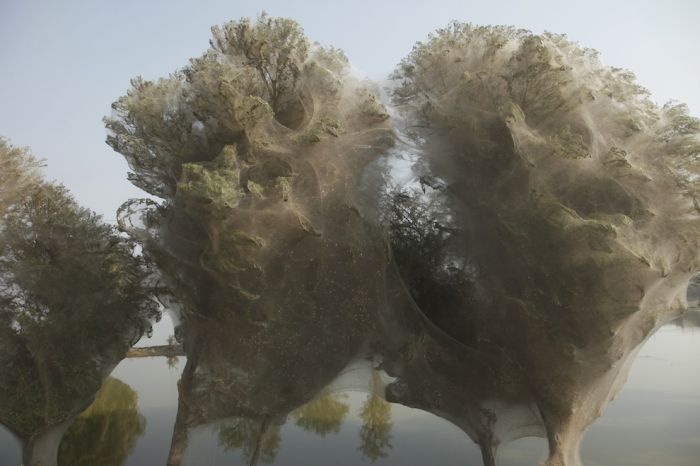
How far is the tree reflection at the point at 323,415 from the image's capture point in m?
10.6

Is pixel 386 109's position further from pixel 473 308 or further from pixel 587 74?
pixel 473 308

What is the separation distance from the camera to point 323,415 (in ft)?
36.8

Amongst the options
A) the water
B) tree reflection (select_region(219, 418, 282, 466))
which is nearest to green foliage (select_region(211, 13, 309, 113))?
the water

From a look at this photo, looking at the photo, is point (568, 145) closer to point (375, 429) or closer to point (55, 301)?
point (55, 301)

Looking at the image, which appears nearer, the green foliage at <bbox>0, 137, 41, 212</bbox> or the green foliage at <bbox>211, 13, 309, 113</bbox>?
the green foliage at <bbox>211, 13, 309, 113</bbox>

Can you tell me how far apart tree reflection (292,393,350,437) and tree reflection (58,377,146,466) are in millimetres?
3819

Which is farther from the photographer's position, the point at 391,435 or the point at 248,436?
the point at 391,435

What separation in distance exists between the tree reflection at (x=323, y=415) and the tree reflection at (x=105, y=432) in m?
3.82

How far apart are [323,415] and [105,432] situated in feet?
16.7

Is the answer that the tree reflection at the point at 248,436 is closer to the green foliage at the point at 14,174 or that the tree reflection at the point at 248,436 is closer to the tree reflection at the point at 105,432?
the tree reflection at the point at 105,432

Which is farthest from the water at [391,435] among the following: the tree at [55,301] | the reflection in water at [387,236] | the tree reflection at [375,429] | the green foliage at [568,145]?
the green foliage at [568,145]

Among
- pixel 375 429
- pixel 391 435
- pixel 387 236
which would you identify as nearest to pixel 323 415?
pixel 375 429

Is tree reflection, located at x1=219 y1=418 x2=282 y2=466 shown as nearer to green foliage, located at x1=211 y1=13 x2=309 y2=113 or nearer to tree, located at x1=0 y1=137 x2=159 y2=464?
tree, located at x1=0 y1=137 x2=159 y2=464

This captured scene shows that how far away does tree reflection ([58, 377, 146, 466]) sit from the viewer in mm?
8703
